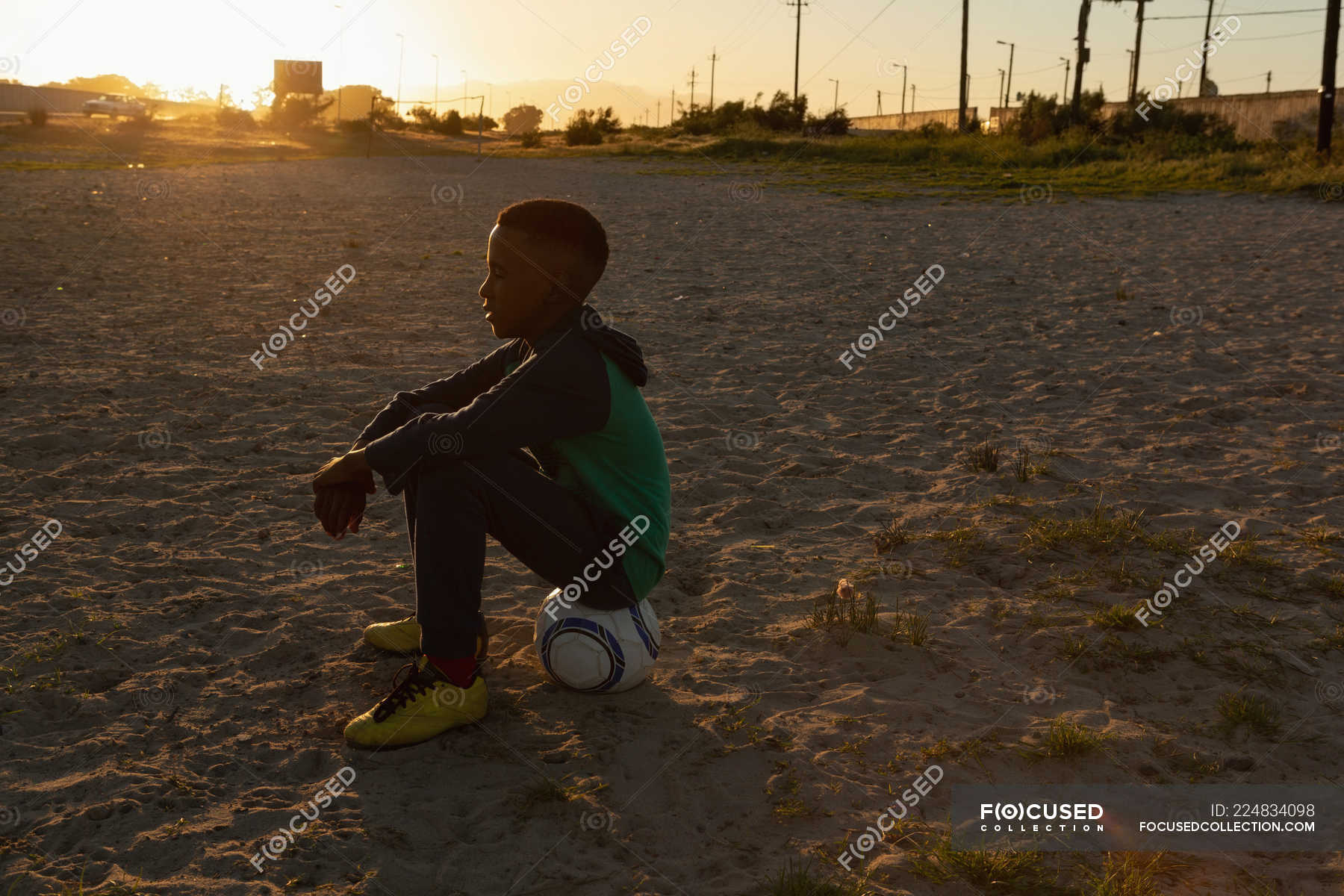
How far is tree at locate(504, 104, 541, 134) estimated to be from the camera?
50.9 meters

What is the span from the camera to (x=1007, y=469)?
214 inches

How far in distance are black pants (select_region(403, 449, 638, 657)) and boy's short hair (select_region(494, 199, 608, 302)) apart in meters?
0.61

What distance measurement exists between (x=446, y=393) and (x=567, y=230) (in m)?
0.83

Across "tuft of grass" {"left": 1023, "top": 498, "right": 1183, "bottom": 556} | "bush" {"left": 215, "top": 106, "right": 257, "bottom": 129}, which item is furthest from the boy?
"bush" {"left": 215, "top": 106, "right": 257, "bottom": 129}

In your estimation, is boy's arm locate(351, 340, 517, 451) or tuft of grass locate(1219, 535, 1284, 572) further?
tuft of grass locate(1219, 535, 1284, 572)

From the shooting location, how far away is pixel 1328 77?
21156mm

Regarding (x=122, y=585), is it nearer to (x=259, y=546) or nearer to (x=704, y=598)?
(x=259, y=546)

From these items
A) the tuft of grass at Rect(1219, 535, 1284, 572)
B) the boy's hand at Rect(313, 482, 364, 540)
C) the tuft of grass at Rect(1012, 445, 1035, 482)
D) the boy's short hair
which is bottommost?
the tuft of grass at Rect(1219, 535, 1284, 572)

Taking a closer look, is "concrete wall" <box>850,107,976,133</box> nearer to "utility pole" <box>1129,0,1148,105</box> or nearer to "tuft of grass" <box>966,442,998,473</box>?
"utility pole" <box>1129,0,1148,105</box>

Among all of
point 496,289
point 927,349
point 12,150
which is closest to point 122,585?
point 496,289

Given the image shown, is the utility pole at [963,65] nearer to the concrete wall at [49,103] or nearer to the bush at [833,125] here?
the bush at [833,125]

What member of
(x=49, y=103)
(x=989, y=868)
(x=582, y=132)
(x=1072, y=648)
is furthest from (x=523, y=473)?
(x=49, y=103)

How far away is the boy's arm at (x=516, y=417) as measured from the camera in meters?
2.86

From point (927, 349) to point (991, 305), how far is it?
1.94 metres
